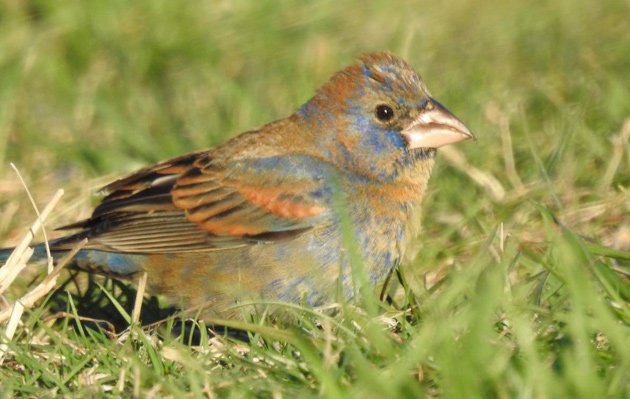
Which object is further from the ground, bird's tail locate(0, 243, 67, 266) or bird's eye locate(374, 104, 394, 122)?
bird's eye locate(374, 104, 394, 122)

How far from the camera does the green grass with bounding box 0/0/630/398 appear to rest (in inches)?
133

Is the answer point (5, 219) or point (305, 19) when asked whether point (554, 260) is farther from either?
point (305, 19)

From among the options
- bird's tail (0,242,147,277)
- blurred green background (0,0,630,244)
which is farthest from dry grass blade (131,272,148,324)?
blurred green background (0,0,630,244)

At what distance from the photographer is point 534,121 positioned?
6324mm

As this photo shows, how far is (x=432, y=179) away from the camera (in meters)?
5.73

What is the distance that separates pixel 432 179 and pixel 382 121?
91cm

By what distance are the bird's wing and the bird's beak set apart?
1.15 ft

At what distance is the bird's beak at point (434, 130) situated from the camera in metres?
4.81

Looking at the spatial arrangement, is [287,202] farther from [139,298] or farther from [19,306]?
[19,306]

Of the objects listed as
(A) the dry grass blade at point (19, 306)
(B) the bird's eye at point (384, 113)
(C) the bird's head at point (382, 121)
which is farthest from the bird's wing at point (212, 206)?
(A) the dry grass blade at point (19, 306)

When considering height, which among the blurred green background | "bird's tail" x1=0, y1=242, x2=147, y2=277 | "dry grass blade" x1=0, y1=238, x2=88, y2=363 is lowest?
"bird's tail" x1=0, y1=242, x2=147, y2=277

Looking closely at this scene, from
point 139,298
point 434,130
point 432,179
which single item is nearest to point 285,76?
point 432,179

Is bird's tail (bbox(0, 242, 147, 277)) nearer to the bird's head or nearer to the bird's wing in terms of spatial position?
the bird's wing

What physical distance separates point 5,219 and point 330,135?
5.42 ft
